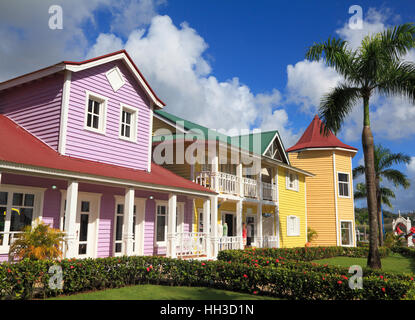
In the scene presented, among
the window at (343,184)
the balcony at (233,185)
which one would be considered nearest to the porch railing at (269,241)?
the balcony at (233,185)

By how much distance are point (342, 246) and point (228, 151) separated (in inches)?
562

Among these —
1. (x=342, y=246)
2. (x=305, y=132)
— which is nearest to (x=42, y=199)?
(x=342, y=246)

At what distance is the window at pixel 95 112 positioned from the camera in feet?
43.2

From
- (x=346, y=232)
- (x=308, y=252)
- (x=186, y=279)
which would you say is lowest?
(x=186, y=279)

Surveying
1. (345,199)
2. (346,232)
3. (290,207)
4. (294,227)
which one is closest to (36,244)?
(290,207)

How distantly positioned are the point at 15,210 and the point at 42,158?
1.88 metres

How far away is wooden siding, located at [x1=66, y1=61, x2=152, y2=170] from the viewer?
491 inches

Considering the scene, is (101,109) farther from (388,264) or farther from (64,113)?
(388,264)

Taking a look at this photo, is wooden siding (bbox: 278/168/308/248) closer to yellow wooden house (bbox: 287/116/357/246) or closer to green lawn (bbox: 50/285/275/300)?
yellow wooden house (bbox: 287/116/357/246)

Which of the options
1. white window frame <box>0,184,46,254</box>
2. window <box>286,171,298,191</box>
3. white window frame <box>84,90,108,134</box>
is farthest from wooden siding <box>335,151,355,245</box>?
white window frame <box>0,184,46,254</box>

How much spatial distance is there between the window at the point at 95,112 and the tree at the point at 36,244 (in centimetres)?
461

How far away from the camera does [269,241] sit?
76.6 ft

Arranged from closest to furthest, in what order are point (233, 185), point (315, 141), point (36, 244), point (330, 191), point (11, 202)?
point (36, 244), point (11, 202), point (233, 185), point (330, 191), point (315, 141)

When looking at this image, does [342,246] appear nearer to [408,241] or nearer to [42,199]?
[408,241]
